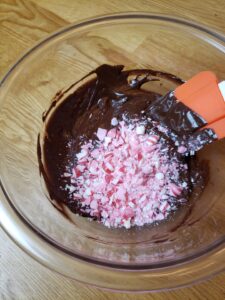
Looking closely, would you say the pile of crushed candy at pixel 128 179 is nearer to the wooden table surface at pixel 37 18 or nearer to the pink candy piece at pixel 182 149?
the pink candy piece at pixel 182 149

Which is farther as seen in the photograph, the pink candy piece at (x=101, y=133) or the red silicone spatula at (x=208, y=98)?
the pink candy piece at (x=101, y=133)

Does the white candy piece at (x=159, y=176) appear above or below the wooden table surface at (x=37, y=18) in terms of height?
below

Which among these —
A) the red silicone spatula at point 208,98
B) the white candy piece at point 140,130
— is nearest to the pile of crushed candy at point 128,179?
the white candy piece at point 140,130

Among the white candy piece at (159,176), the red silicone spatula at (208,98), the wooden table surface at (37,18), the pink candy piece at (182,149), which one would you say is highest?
the wooden table surface at (37,18)

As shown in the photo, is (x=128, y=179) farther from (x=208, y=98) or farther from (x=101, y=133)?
(x=208, y=98)

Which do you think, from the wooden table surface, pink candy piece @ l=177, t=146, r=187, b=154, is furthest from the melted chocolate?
the wooden table surface

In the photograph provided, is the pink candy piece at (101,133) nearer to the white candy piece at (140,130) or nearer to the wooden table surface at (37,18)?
the white candy piece at (140,130)
